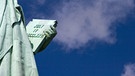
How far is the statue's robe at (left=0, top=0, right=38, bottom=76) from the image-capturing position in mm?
11281

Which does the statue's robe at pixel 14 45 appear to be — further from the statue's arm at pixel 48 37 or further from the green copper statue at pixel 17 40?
the statue's arm at pixel 48 37

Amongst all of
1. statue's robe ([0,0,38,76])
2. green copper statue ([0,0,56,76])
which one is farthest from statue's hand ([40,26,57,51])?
statue's robe ([0,0,38,76])

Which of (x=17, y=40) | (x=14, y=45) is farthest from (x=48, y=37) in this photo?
(x=14, y=45)

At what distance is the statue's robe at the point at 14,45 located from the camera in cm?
1128

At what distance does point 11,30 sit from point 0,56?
3.01 feet

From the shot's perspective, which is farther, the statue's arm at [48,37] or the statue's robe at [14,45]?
the statue's arm at [48,37]

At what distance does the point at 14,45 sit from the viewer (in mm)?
11688

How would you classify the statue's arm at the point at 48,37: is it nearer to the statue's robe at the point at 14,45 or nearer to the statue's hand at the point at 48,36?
the statue's hand at the point at 48,36

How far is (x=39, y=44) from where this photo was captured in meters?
12.6

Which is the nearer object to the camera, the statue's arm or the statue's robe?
the statue's robe

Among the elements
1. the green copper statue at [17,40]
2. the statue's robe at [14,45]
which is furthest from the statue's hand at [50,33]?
the statue's robe at [14,45]

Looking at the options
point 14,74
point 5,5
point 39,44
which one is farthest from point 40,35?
point 14,74

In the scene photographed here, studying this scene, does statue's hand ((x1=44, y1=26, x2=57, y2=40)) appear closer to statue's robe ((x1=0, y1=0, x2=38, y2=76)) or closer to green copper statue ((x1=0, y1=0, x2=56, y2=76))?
green copper statue ((x1=0, y1=0, x2=56, y2=76))

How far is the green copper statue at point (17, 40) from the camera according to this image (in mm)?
11320
